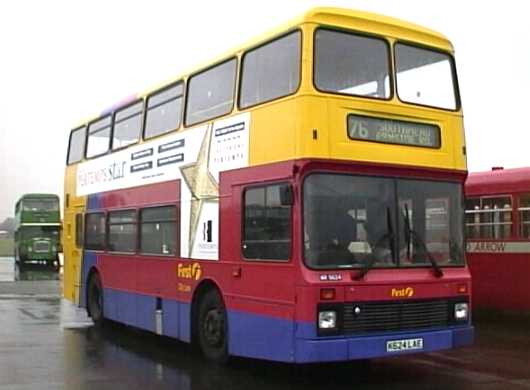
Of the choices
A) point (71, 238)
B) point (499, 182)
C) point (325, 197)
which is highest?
point (499, 182)

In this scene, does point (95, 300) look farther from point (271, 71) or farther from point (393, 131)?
point (393, 131)

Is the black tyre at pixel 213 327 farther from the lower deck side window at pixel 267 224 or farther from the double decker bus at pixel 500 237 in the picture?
the double decker bus at pixel 500 237

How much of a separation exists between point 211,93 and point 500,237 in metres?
6.73

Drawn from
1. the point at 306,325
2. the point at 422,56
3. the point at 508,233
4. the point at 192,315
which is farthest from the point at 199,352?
the point at 508,233

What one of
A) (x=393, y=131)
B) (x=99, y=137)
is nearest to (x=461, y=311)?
(x=393, y=131)

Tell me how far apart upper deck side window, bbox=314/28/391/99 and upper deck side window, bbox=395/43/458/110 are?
0.70 feet

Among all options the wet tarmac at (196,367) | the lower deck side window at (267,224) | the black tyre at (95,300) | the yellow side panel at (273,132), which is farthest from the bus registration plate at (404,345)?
the black tyre at (95,300)

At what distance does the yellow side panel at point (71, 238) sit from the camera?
15497 millimetres

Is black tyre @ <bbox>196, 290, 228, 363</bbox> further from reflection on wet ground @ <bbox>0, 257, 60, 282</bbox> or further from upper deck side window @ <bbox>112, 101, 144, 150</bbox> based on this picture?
reflection on wet ground @ <bbox>0, 257, 60, 282</bbox>

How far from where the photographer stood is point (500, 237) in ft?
47.6

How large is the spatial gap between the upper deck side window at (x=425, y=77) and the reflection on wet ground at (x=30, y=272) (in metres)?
23.5

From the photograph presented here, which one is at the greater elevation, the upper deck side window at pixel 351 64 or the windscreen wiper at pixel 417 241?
the upper deck side window at pixel 351 64

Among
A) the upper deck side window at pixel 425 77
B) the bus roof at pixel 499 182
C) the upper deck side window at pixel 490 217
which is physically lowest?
the upper deck side window at pixel 490 217

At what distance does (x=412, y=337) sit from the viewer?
8.72 m
